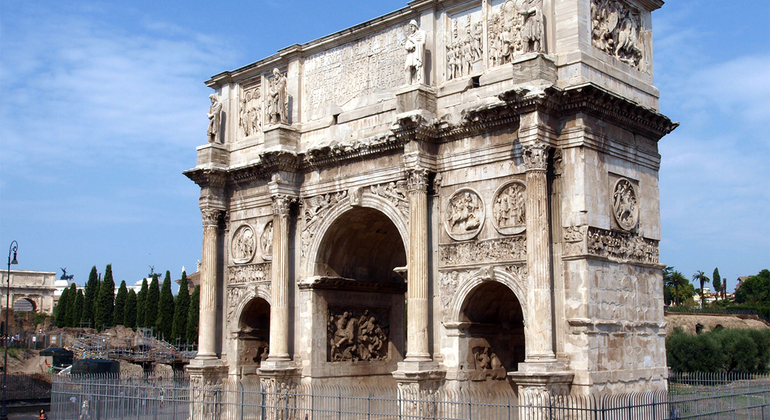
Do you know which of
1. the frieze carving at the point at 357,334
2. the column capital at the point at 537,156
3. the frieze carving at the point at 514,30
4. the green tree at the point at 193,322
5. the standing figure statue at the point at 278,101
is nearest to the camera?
the column capital at the point at 537,156

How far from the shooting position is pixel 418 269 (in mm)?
17156

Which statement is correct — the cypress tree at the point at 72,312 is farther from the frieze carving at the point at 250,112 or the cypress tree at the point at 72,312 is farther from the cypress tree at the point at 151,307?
the frieze carving at the point at 250,112

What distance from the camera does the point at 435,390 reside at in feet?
55.1

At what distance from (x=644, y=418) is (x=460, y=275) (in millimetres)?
4897

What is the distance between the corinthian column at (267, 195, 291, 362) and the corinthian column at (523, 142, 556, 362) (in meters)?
7.23

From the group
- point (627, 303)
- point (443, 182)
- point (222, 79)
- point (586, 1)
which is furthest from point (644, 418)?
point (222, 79)

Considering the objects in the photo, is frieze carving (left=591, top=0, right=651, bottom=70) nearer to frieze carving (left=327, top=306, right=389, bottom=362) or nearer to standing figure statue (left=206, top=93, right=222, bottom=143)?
frieze carving (left=327, top=306, right=389, bottom=362)

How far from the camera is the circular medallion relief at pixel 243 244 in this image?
22.1 metres

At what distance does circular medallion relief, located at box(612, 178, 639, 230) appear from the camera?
53.3 ft

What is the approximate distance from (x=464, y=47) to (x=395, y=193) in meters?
3.65

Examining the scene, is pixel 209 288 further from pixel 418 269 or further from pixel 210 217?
pixel 418 269

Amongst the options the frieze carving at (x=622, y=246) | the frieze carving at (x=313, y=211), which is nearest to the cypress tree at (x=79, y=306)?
the frieze carving at (x=313, y=211)

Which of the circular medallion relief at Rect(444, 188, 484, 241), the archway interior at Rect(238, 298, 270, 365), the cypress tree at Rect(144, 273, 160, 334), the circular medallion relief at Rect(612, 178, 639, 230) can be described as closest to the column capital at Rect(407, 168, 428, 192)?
the circular medallion relief at Rect(444, 188, 484, 241)

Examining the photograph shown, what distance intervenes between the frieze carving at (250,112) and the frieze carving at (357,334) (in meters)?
5.74
